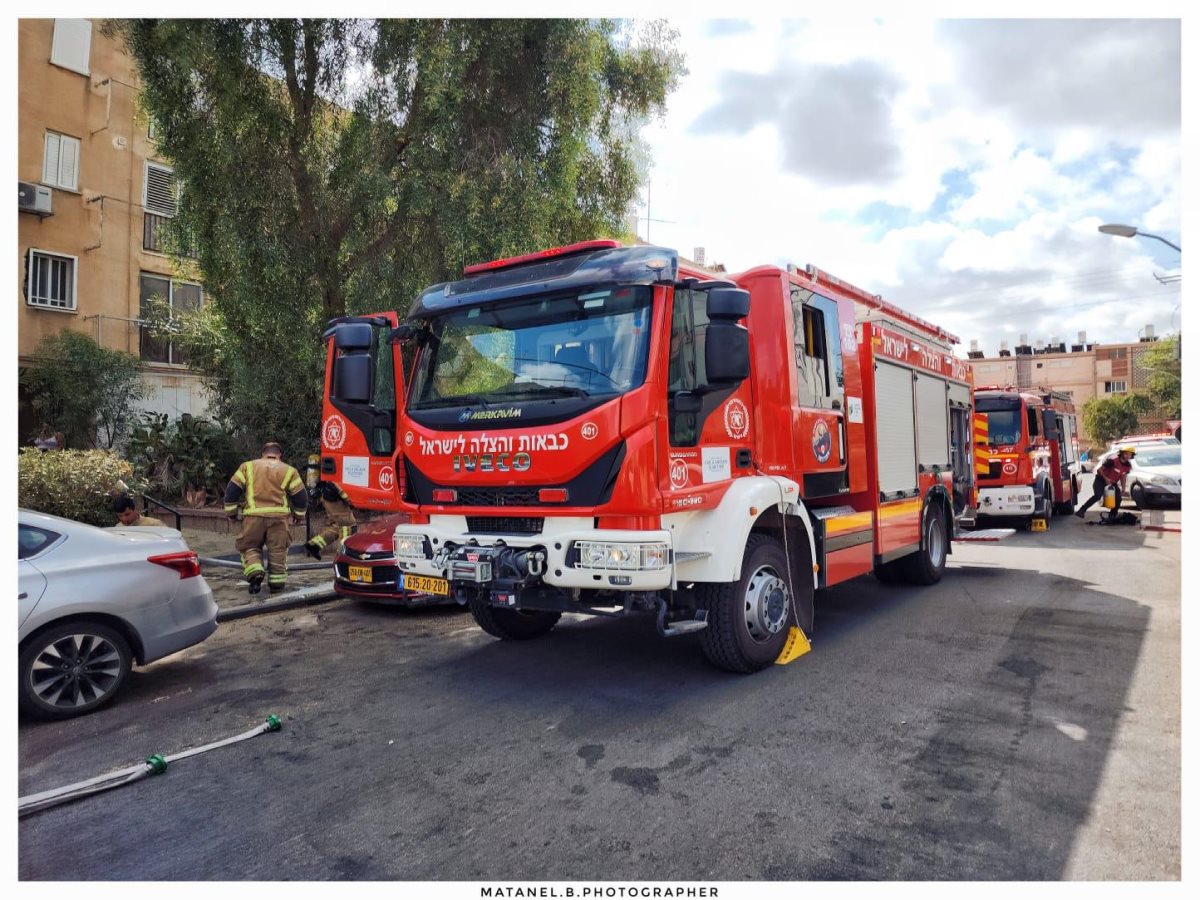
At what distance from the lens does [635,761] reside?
3975mm

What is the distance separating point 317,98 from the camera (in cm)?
1090

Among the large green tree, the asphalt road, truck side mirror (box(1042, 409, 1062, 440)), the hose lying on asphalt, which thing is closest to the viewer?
the asphalt road

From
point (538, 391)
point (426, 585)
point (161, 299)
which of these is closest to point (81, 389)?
point (161, 299)

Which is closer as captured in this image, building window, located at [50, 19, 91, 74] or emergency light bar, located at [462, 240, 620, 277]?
emergency light bar, located at [462, 240, 620, 277]

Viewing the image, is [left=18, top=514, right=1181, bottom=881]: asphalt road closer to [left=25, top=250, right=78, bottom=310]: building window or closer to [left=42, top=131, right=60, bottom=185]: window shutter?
[left=25, top=250, right=78, bottom=310]: building window

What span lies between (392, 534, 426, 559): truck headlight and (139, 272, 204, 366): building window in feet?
50.6

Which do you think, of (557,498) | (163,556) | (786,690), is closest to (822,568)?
(786,690)

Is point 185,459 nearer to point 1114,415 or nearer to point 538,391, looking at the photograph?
point 538,391

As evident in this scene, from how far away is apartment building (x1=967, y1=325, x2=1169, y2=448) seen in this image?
2625 inches

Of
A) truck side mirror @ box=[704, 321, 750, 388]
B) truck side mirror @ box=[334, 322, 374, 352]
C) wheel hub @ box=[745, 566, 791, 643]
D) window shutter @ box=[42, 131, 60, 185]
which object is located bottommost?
wheel hub @ box=[745, 566, 791, 643]

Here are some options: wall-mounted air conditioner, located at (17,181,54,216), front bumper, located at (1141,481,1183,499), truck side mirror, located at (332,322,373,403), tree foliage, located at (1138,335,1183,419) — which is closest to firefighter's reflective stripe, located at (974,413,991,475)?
front bumper, located at (1141,481,1183,499)

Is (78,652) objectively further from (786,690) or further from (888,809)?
(888,809)

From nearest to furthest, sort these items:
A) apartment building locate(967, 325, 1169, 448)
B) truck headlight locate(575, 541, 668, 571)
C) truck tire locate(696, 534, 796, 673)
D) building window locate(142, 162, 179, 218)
Answer: truck headlight locate(575, 541, 668, 571)
truck tire locate(696, 534, 796, 673)
building window locate(142, 162, 179, 218)
apartment building locate(967, 325, 1169, 448)

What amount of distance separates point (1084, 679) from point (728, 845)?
342 centimetres
